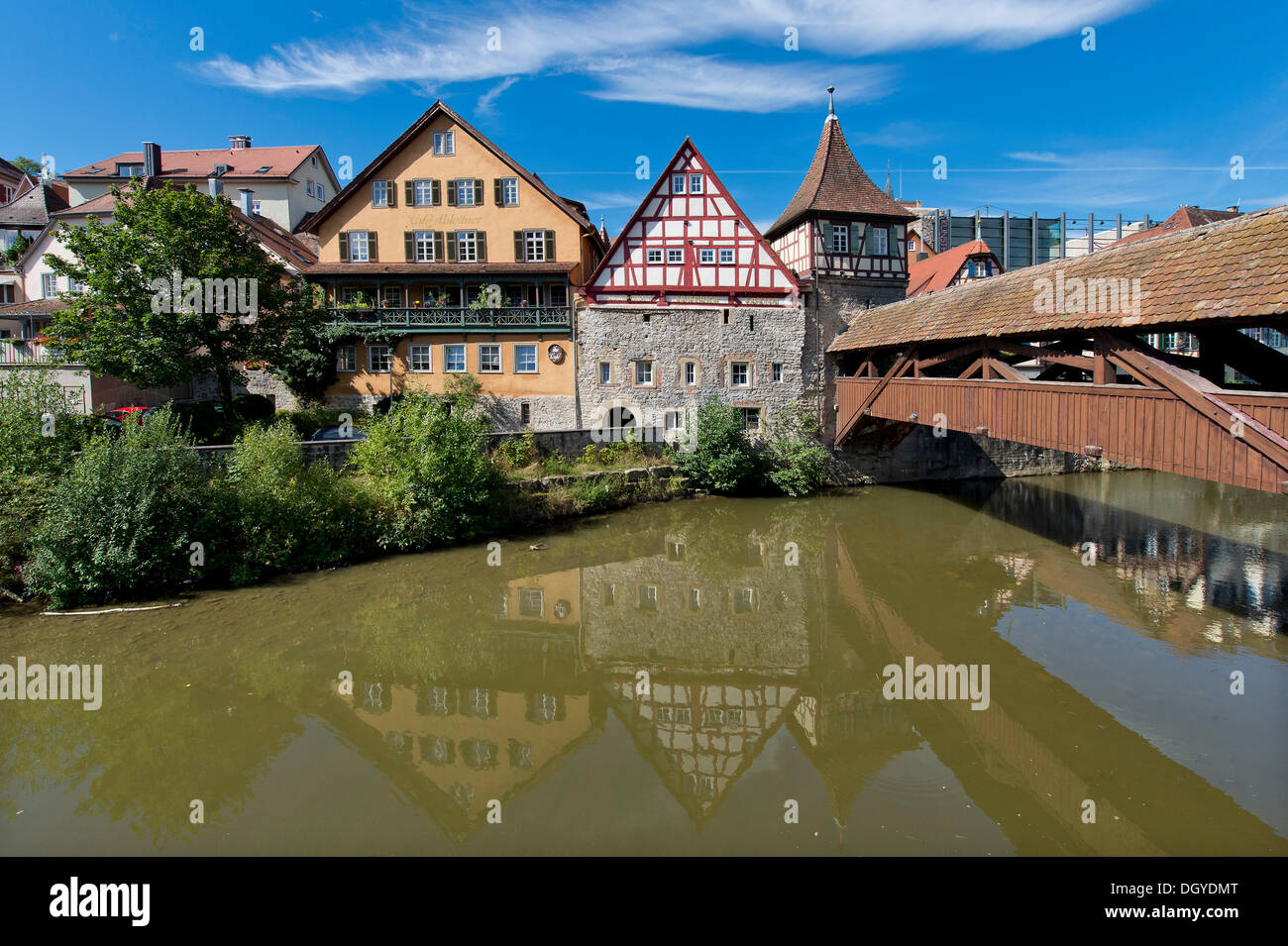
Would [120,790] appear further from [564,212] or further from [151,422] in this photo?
[564,212]

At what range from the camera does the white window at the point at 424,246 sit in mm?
22453

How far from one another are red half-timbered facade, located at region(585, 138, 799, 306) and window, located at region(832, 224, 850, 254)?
2.03 meters

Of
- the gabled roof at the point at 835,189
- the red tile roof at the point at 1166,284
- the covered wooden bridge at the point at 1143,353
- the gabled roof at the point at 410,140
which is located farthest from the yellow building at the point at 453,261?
the red tile roof at the point at 1166,284

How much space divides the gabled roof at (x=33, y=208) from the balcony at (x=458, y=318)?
21300mm

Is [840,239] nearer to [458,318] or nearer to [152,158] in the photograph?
[458,318]

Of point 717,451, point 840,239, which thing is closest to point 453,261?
point 717,451

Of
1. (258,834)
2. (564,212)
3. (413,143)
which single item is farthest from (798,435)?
(258,834)

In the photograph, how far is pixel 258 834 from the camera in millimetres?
6277

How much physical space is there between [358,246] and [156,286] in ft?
19.8

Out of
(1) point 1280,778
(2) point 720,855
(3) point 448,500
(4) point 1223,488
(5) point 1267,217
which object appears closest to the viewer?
(2) point 720,855

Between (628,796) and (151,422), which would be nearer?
(628,796)

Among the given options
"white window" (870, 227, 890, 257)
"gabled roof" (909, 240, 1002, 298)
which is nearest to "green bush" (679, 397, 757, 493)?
"white window" (870, 227, 890, 257)

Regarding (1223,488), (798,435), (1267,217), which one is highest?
(1267,217)
